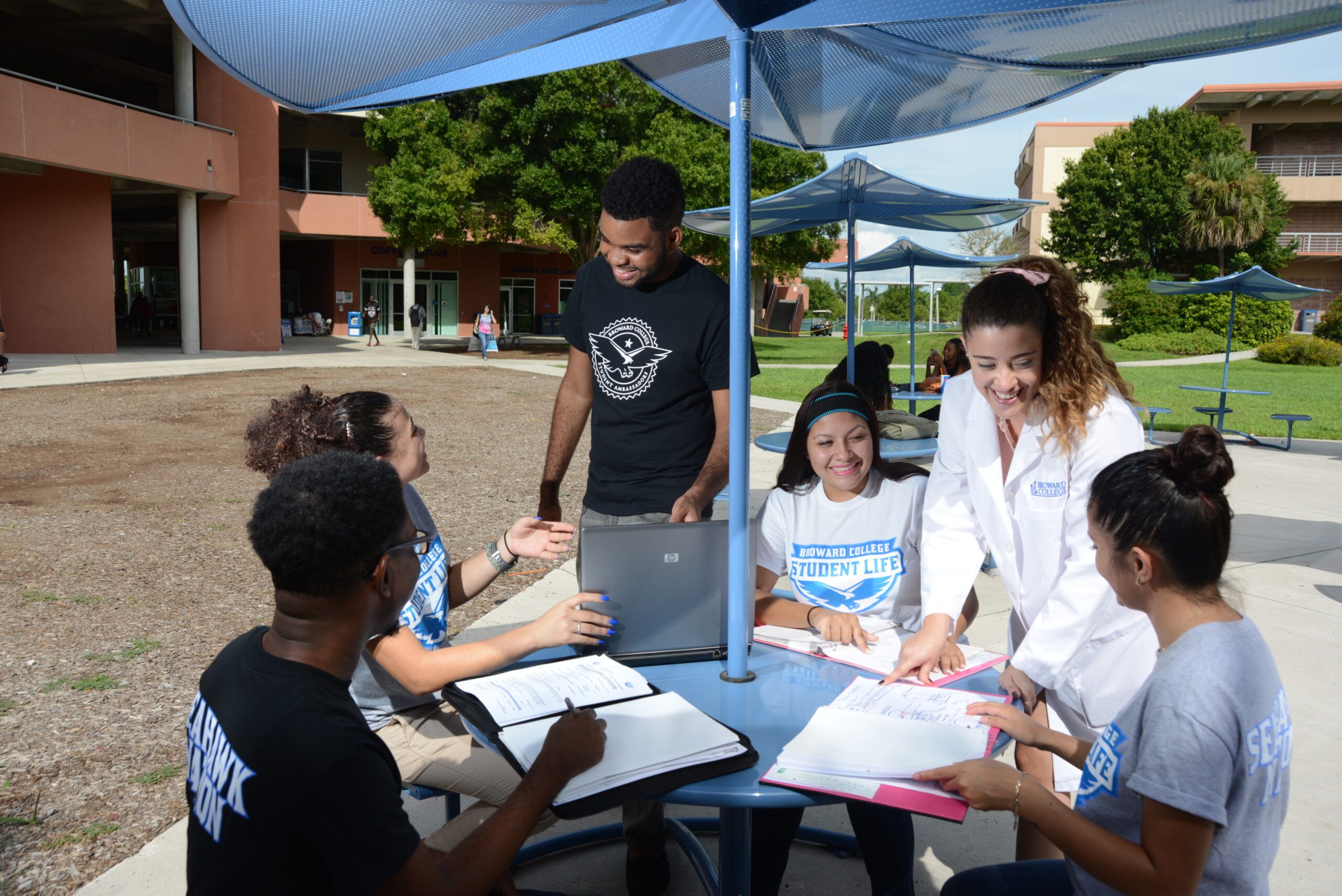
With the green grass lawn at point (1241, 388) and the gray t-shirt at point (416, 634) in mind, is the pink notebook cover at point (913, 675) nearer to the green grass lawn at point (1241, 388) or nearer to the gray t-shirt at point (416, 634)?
the gray t-shirt at point (416, 634)

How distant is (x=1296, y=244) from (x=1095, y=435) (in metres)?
45.0

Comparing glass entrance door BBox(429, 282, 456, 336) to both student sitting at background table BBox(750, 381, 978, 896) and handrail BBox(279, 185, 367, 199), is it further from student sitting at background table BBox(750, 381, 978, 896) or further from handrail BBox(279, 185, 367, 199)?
student sitting at background table BBox(750, 381, 978, 896)

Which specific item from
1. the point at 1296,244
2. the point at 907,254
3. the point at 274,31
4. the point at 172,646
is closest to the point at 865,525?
the point at 274,31

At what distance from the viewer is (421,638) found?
2270mm

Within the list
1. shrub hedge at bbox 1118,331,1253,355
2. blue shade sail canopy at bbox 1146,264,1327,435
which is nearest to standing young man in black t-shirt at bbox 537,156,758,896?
blue shade sail canopy at bbox 1146,264,1327,435

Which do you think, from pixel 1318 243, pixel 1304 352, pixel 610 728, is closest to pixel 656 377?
pixel 610 728

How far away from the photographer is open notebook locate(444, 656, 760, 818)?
5.14 ft

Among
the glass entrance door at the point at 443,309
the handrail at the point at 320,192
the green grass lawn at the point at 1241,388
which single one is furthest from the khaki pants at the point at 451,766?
the glass entrance door at the point at 443,309

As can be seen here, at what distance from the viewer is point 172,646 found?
4641 millimetres

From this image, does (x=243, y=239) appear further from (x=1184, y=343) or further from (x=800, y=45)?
(x=1184, y=343)

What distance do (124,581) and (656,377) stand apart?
441 centimetres

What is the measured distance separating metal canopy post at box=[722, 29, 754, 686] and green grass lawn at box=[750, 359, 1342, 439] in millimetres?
8191

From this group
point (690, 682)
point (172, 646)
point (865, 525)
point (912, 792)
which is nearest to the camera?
point (912, 792)

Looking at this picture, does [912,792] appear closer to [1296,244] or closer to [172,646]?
[172,646]
